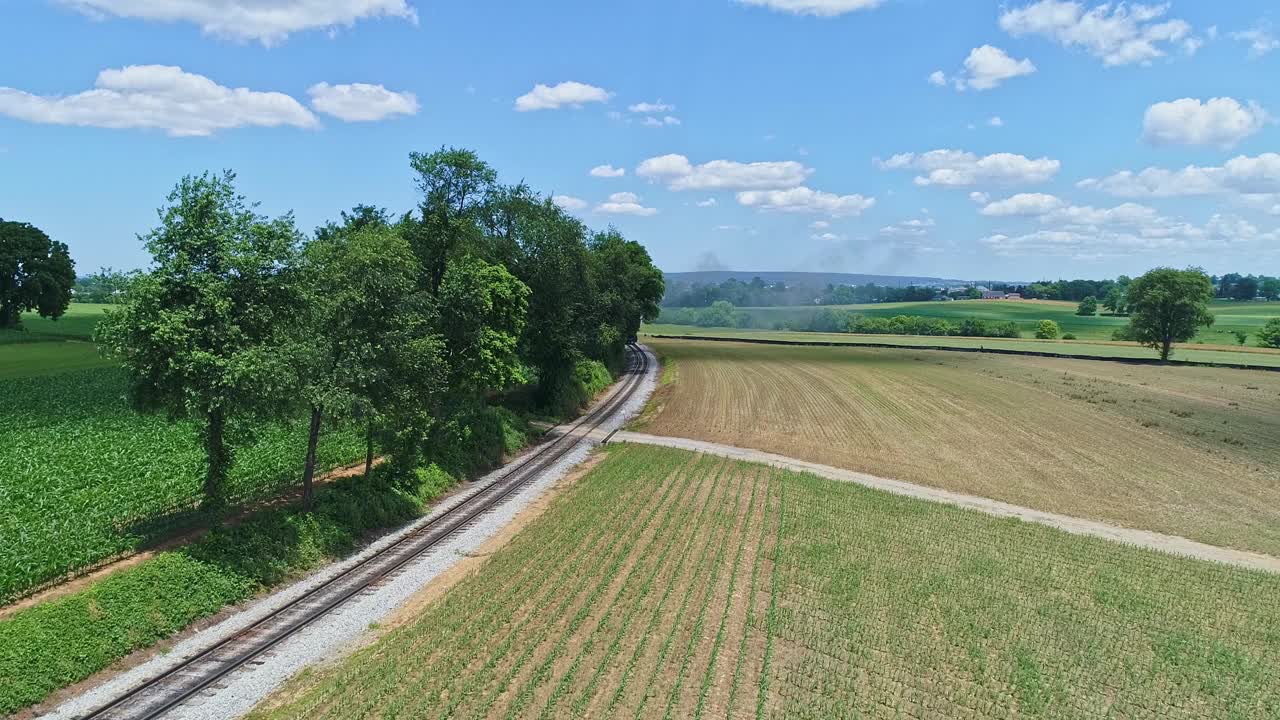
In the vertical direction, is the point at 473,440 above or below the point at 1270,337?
below

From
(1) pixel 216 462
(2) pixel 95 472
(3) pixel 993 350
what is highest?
(3) pixel 993 350

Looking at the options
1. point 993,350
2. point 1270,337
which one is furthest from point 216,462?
point 1270,337

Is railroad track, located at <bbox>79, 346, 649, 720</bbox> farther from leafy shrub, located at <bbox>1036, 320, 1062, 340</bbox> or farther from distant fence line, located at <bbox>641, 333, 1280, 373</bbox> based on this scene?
leafy shrub, located at <bbox>1036, 320, 1062, 340</bbox>

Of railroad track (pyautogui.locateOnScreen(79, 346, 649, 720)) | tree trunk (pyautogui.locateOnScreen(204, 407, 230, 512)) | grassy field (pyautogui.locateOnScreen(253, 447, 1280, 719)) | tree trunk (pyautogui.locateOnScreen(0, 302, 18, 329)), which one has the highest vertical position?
tree trunk (pyautogui.locateOnScreen(0, 302, 18, 329))

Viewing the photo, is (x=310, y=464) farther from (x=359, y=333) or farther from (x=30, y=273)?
(x=30, y=273)

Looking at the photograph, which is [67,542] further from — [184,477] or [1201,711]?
[1201,711]

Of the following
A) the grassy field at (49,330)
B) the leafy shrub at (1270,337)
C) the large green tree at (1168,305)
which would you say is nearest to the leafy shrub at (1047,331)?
the leafy shrub at (1270,337)

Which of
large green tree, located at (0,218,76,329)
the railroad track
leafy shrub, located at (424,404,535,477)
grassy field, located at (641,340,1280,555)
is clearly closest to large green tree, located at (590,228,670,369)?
grassy field, located at (641,340,1280,555)
